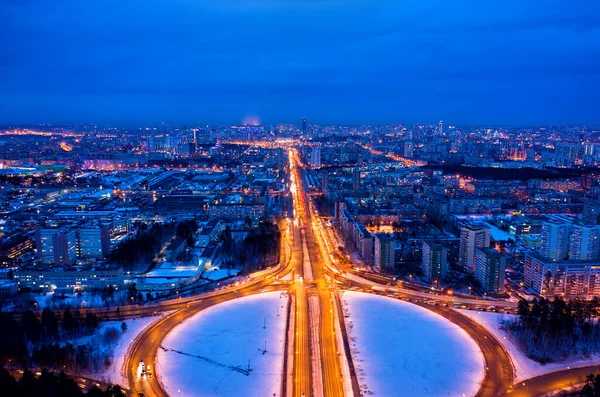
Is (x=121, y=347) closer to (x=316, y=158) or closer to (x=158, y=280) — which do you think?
(x=158, y=280)

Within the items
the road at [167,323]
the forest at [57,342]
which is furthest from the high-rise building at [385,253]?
the forest at [57,342]

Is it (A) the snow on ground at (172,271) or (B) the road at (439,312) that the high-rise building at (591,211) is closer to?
(B) the road at (439,312)

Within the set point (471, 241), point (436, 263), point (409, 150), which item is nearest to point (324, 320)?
point (436, 263)

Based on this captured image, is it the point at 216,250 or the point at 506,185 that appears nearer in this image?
the point at 216,250

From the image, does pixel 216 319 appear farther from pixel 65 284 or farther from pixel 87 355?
pixel 65 284

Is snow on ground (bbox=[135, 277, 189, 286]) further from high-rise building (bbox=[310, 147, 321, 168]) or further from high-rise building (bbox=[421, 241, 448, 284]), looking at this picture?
high-rise building (bbox=[310, 147, 321, 168])

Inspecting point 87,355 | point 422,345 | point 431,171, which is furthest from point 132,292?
point 431,171
